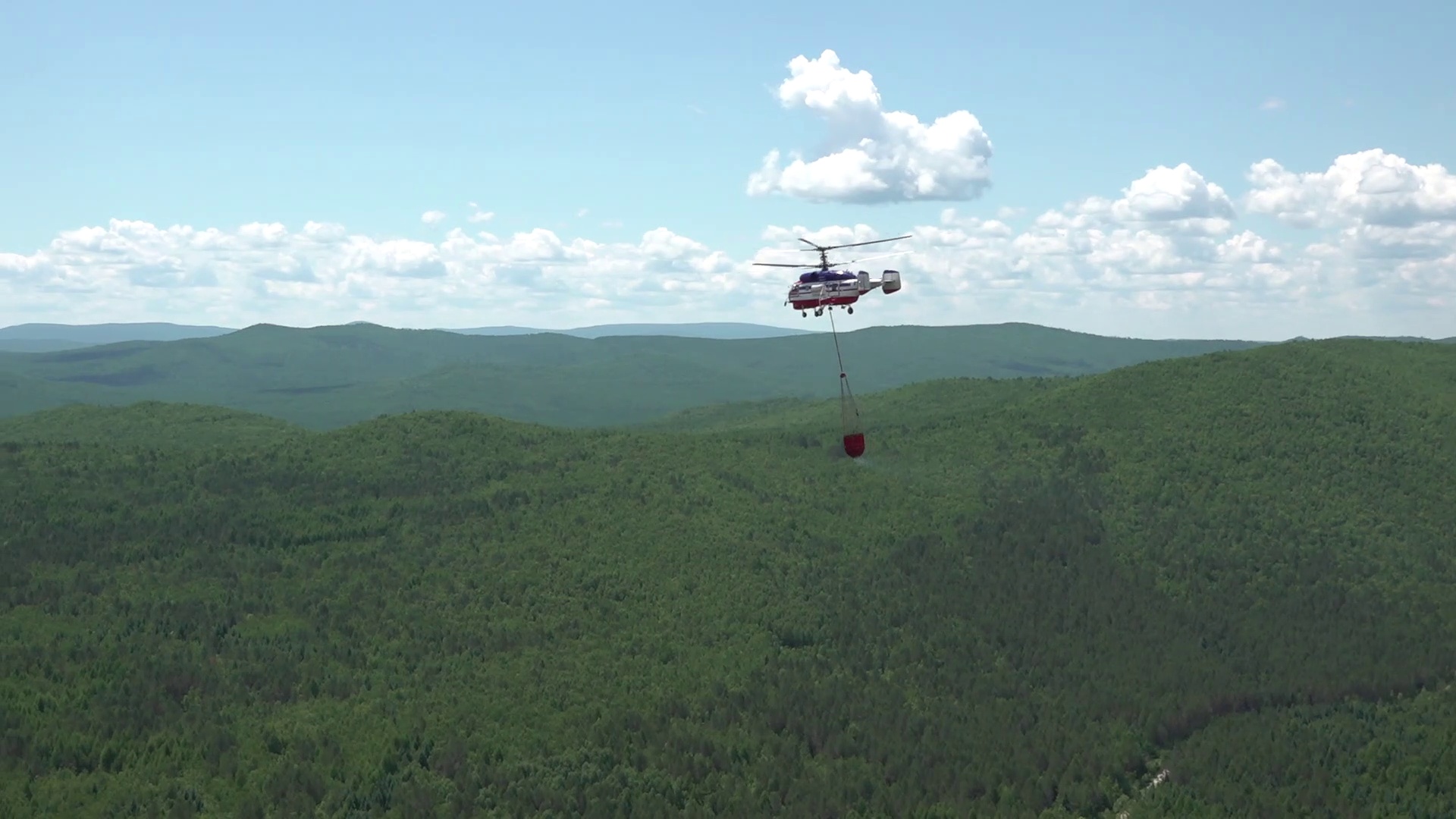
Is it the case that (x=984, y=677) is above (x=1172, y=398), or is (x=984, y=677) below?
below

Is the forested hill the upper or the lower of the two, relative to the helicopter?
lower

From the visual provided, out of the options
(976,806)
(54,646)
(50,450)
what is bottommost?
(976,806)

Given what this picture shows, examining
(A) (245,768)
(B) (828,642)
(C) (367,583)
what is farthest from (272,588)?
(B) (828,642)

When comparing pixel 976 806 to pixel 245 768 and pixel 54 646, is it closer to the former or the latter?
pixel 245 768

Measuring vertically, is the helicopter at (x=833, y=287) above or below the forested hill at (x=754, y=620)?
above

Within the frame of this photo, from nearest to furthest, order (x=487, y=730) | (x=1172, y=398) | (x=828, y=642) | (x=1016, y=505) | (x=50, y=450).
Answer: (x=487, y=730)
(x=828, y=642)
(x=1016, y=505)
(x=50, y=450)
(x=1172, y=398)

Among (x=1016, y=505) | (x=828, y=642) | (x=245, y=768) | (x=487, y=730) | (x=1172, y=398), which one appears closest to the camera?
(x=245, y=768)

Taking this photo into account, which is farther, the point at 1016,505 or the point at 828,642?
the point at 1016,505
